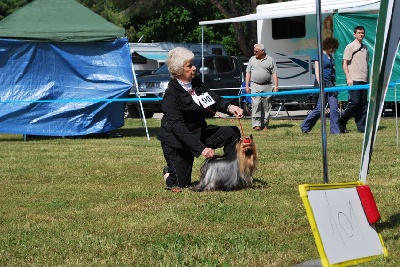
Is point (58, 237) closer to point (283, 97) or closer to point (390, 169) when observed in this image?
point (390, 169)

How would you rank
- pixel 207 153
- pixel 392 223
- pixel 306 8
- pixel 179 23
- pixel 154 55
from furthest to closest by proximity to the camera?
pixel 179 23
pixel 154 55
pixel 306 8
pixel 207 153
pixel 392 223

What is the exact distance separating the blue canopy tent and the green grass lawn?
11.9 feet

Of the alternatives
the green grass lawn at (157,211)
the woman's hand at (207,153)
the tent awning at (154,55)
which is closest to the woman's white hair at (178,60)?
the woman's hand at (207,153)

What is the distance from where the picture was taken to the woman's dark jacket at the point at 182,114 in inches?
321

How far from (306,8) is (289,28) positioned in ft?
5.62

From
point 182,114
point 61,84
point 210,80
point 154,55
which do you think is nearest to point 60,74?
point 61,84

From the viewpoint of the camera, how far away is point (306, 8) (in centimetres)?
2083

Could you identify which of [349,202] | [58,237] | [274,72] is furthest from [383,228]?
[274,72]

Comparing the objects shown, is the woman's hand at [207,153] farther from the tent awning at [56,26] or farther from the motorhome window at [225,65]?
the motorhome window at [225,65]

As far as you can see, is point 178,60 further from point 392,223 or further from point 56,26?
point 56,26

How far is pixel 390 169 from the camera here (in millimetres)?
9391

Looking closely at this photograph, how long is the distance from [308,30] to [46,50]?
27.3ft

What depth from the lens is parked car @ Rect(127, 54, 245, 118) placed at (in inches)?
897

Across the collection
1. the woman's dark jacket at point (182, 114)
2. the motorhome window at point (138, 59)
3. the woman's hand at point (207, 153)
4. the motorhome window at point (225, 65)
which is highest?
the woman's dark jacket at point (182, 114)
